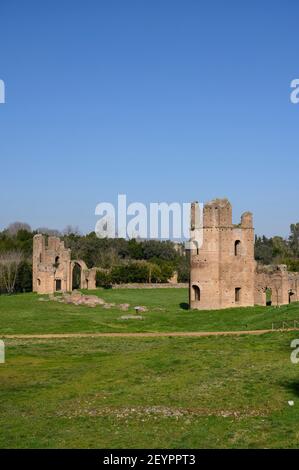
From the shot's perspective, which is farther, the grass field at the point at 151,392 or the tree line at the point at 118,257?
the tree line at the point at 118,257

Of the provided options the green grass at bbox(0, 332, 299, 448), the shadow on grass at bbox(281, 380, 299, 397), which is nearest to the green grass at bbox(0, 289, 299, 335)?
the green grass at bbox(0, 332, 299, 448)

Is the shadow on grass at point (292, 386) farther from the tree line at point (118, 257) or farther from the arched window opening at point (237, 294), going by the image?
the tree line at point (118, 257)

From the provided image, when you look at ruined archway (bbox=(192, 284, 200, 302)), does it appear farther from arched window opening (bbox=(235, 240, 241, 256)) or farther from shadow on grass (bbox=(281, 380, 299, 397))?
shadow on grass (bbox=(281, 380, 299, 397))

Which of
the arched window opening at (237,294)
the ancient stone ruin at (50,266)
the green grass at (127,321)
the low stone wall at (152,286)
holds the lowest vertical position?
the green grass at (127,321)

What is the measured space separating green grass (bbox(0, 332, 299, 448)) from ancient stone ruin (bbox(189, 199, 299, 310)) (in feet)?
51.8

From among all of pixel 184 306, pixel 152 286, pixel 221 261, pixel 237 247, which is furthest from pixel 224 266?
pixel 152 286

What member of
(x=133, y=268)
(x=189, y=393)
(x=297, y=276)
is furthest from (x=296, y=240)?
(x=189, y=393)

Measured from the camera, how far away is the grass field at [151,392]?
15523 millimetres

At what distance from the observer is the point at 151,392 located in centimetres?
2042

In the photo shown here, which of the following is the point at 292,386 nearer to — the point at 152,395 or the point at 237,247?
the point at 152,395

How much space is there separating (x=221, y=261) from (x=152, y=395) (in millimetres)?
27466

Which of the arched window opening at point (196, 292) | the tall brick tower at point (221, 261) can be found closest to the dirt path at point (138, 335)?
the tall brick tower at point (221, 261)

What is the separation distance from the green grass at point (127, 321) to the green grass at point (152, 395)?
21.5ft
